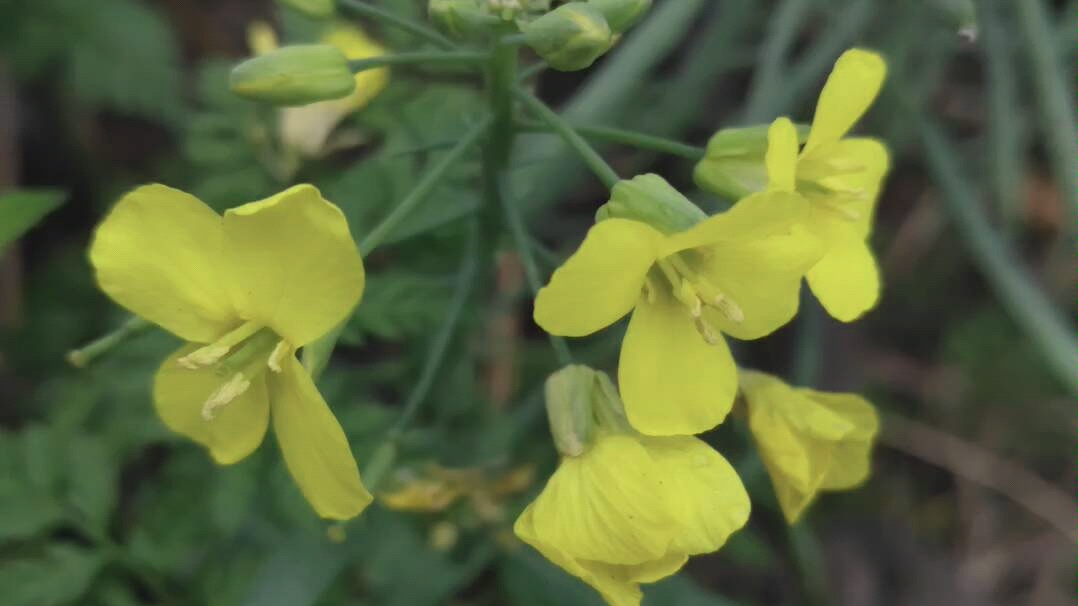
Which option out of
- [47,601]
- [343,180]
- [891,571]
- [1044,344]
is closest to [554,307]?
[343,180]

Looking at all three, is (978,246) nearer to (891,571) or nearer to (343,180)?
(891,571)

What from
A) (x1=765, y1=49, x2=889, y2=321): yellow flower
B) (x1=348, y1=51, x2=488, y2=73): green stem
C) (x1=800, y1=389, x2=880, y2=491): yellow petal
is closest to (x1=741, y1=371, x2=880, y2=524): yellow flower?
(x1=800, y1=389, x2=880, y2=491): yellow petal

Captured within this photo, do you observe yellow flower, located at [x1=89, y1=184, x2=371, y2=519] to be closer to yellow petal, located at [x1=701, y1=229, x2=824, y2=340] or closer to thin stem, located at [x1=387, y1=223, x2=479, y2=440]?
thin stem, located at [x1=387, y1=223, x2=479, y2=440]

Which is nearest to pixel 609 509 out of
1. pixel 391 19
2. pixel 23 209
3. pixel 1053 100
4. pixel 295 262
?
pixel 295 262

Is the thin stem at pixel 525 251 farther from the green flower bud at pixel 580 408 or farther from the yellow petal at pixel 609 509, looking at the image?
the yellow petal at pixel 609 509

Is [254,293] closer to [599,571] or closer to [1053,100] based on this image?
[599,571]

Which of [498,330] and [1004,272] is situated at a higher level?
[1004,272]

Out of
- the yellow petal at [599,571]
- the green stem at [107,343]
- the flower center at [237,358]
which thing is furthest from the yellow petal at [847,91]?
the green stem at [107,343]
